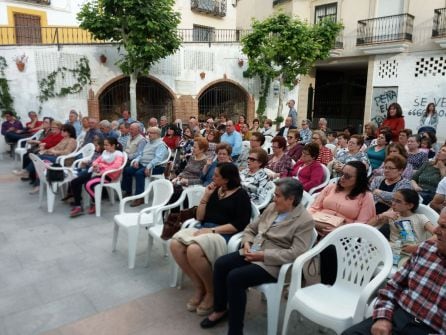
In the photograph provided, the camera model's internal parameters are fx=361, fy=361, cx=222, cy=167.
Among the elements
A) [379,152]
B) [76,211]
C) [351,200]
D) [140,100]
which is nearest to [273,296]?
[351,200]

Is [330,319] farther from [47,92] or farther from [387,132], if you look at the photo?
[47,92]

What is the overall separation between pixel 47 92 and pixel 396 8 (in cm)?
1221

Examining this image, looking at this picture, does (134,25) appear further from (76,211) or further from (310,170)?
(310,170)

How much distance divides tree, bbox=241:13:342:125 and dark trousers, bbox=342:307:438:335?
1044cm

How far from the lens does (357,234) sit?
7.97 ft

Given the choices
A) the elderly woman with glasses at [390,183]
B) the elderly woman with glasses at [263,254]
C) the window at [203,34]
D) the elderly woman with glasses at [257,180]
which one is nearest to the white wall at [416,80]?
the window at [203,34]

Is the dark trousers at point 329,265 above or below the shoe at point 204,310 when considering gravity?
above

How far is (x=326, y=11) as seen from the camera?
15.0 meters

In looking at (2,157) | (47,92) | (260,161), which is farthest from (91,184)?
(47,92)

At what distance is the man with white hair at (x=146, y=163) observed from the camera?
579cm

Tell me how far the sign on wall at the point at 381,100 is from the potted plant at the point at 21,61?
1197cm

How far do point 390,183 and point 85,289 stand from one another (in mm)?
2935

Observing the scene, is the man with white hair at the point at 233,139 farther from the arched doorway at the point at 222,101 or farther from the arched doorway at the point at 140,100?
the arched doorway at the point at 222,101

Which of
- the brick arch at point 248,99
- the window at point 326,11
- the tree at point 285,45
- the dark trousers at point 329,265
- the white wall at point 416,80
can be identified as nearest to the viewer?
the dark trousers at point 329,265
